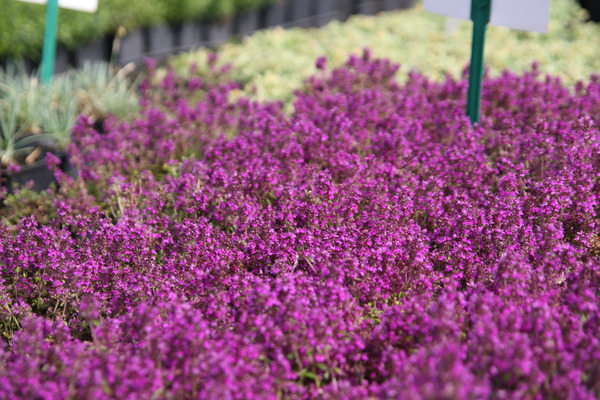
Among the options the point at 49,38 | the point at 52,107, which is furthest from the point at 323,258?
the point at 49,38

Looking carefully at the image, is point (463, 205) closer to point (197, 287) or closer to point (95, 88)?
point (197, 287)

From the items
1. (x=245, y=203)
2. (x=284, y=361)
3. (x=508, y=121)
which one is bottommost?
(x=284, y=361)

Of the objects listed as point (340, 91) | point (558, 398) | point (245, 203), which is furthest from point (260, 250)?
point (340, 91)

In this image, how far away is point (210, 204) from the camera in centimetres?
380

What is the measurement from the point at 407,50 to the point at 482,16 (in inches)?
138

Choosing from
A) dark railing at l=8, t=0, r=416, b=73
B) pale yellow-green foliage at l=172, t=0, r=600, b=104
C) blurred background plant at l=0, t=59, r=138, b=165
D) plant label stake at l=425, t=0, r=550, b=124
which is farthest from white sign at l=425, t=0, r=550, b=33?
dark railing at l=8, t=0, r=416, b=73

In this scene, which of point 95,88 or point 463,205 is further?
point 95,88

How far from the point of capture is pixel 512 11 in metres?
3.90

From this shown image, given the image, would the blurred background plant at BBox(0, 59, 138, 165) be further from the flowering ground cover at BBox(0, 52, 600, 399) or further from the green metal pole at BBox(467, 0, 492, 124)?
the green metal pole at BBox(467, 0, 492, 124)

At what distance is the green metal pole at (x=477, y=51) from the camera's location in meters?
4.05

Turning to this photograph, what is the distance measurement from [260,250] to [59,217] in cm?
109

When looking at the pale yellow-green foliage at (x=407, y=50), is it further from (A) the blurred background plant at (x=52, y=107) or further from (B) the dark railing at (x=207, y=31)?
(A) the blurred background plant at (x=52, y=107)

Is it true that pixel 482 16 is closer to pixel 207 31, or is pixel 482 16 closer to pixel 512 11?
pixel 512 11

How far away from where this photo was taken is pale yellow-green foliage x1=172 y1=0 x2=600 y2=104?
666cm
